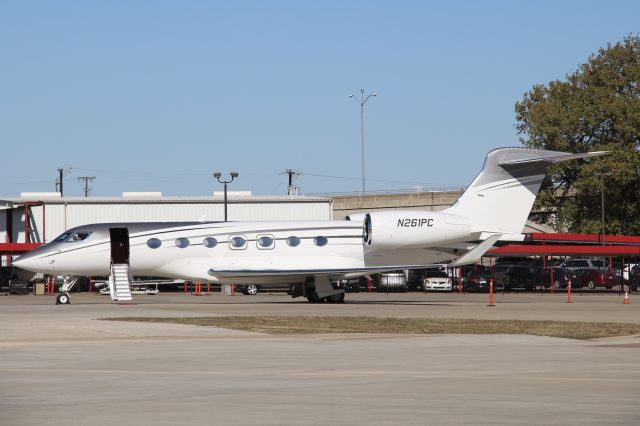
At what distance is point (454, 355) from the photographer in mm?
18156

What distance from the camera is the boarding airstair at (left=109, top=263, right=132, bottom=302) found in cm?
4009

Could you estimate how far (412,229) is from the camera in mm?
40531

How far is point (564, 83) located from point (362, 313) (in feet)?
176

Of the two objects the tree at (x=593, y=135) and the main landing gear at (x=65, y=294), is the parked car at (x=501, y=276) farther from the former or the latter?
the main landing gear at (x=65, y=294)

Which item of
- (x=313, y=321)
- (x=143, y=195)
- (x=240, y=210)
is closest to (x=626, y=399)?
(x=313, y=321)

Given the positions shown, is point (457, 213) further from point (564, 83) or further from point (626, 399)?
point (564, 83)

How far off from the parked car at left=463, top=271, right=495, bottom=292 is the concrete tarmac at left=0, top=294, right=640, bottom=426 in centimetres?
3689

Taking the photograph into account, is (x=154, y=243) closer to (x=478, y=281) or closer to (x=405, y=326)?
(x=405, y=326)

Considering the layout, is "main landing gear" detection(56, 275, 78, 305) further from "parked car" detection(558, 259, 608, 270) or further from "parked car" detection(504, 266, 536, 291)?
"parked car" detection(558, 259, 608, 270)

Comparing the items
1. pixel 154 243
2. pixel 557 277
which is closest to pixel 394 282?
pixel 557 277

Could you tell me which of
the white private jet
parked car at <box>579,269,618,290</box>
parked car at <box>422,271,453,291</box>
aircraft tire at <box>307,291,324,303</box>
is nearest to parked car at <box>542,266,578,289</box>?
parked car at <box>579,269,618,290</box>

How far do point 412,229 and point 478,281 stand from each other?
20334mm

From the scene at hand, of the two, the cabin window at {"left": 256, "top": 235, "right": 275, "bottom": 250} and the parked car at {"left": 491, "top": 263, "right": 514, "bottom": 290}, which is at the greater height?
the cabin window at {"left": 256, "top": 235, "right": 275, "bottom": 250}

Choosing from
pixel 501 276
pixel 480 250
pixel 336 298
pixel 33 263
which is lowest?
pixel 336 298
